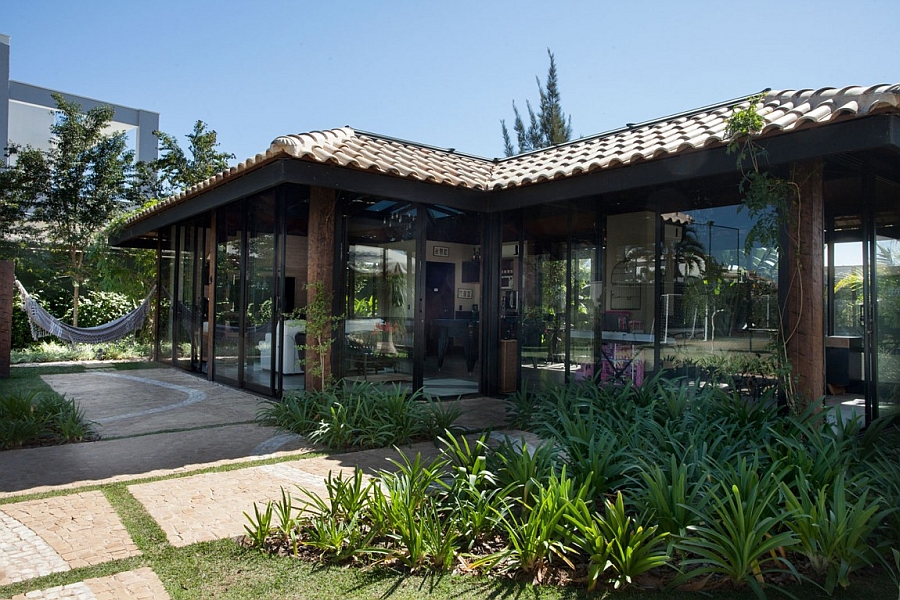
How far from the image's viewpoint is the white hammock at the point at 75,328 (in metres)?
10.5

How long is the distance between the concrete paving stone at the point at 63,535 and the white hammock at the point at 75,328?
8.36 metres

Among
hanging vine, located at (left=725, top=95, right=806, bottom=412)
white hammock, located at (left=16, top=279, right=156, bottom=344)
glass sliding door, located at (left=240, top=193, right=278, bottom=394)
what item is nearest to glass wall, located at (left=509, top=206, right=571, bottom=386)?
hanging vine, located at (left=725, top=95, right=806, bottom=412)

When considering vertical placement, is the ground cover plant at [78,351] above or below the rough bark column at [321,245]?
below

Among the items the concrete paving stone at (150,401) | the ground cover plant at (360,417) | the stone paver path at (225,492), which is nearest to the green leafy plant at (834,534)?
the stone paver path at (225,492)

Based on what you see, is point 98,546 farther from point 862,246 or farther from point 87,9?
point 87,9

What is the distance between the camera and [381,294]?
23.0 feet

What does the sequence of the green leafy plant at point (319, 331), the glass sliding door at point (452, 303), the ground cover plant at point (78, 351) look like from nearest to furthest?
the green leafy plant at point (319, 331) < the glass sliding door at point (452, 303) < the ground cover plant at point (78, 351)

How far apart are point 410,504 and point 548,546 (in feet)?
2.30

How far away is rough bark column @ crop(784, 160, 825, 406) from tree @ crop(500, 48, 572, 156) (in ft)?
66.1

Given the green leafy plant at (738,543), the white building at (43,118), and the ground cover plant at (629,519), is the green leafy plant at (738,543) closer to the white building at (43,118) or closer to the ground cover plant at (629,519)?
the ground cover plant at (629,519)

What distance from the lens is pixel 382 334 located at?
708 centimetres

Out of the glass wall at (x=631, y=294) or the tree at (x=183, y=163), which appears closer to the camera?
the glass wall at (x=631, y=294)

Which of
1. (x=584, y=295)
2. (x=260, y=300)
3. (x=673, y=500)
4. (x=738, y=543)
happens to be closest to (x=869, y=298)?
(x=584, y=295)

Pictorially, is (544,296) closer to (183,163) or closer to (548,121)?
(183,163)
